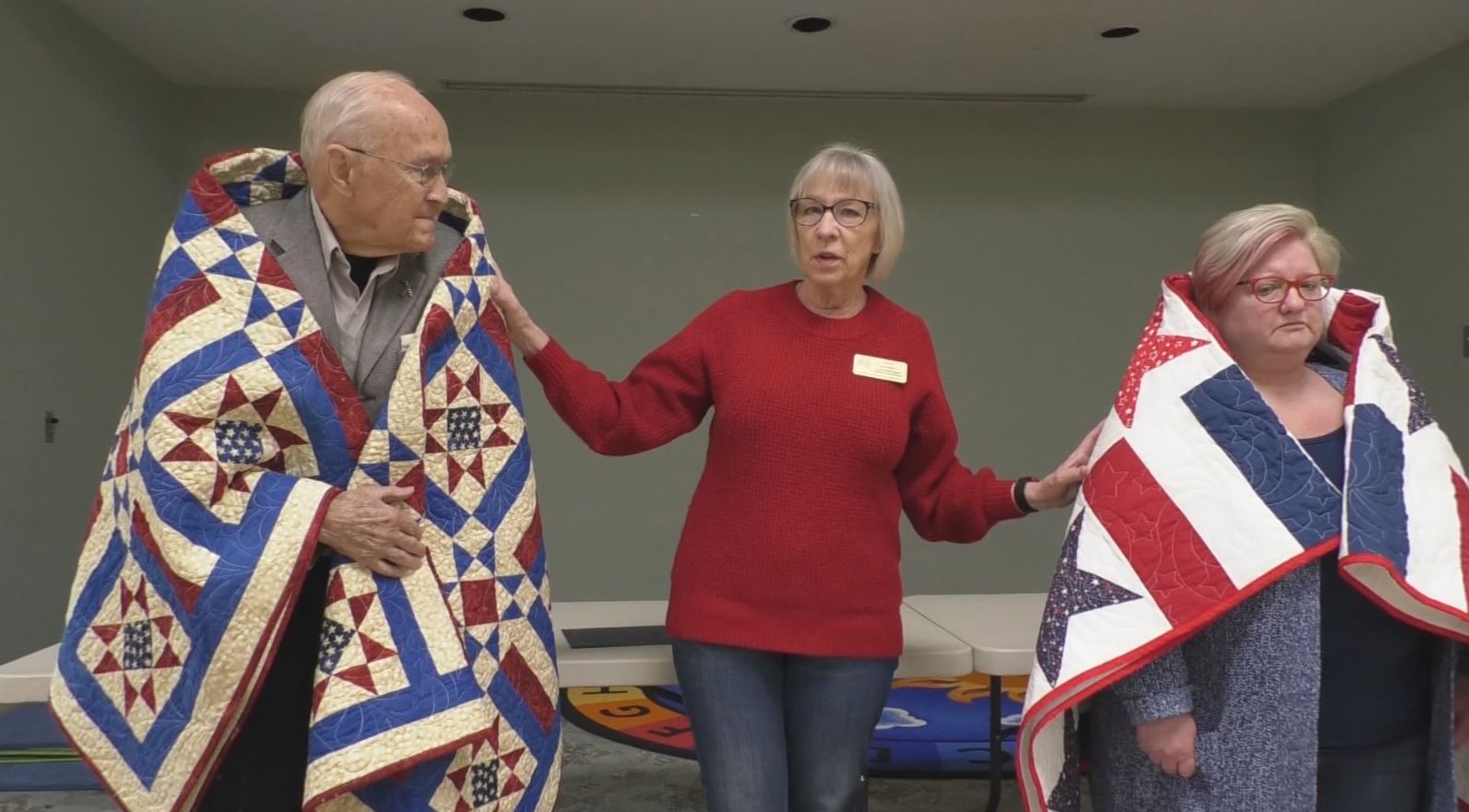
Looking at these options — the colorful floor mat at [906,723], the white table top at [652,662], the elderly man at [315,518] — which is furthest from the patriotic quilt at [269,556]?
the colorful floor mat at [906,723]

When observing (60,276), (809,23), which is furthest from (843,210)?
(60,276)

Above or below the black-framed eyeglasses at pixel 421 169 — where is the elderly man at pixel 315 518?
below

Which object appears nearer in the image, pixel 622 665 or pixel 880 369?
pixel 880 369

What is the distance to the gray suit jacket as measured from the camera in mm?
1475

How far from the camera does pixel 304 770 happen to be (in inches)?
57.4

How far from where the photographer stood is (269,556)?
1359 millimetres

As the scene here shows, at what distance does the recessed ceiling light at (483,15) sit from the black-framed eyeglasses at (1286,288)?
335 centimetres

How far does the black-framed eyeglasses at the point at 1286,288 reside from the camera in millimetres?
1578

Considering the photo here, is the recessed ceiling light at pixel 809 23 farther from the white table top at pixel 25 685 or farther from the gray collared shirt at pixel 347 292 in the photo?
the white table top at pixel 25 685

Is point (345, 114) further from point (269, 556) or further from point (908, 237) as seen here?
point (908, 237)

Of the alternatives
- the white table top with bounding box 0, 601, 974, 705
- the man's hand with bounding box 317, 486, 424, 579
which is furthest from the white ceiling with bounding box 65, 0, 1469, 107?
the man's hand with bounding box 317, 486, 424, 579

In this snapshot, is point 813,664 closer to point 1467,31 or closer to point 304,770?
point 304,770

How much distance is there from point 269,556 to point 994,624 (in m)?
1.58

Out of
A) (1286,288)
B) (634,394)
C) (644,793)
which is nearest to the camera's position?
(1286,288)
